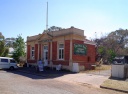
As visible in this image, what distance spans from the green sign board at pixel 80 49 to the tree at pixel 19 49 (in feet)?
52.7

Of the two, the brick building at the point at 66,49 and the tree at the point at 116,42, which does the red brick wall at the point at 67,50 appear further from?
the tree at the point at 116,42

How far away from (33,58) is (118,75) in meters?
17.3

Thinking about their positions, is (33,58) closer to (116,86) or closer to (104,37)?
(116,86)

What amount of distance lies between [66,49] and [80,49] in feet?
6.82

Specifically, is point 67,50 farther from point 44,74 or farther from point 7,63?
point 7,63

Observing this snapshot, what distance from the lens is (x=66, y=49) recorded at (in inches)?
998

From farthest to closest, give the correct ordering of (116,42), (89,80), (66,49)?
1. (116,42)
2. (66,49)
3. (89,80)

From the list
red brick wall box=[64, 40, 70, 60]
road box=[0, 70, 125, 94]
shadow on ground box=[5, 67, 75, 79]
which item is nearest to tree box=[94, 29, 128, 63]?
red brick wall box=[64, 40, 70, 60]

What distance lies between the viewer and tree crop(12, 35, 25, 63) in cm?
3759

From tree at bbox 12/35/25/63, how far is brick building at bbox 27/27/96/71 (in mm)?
7968

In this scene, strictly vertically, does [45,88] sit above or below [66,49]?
below

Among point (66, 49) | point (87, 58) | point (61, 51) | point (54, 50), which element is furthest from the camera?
point (87, 58)

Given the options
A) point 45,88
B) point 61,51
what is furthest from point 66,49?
point 45,88

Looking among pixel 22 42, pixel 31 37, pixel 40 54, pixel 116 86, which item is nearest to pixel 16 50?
pixel 22 42
